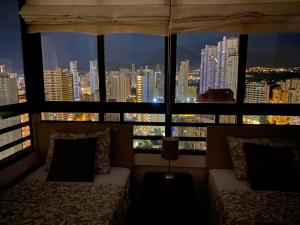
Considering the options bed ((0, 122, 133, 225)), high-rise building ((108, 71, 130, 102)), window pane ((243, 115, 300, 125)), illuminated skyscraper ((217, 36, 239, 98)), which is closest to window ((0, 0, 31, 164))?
bed ((0, 122, 133, 225))

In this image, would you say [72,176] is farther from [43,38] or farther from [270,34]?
[270,34]

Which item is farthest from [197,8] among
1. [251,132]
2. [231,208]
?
[231,208]

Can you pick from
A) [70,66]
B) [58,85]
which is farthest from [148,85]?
[58,85]

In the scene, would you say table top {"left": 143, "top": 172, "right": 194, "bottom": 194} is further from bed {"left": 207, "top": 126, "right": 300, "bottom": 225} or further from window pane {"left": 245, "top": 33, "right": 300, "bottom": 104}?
window pane {"left": 245, "top": 33, "right": 300, "bottom": 104}

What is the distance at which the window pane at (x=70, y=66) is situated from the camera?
291 centimetres

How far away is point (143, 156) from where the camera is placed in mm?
2869

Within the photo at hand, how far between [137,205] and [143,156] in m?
0.57

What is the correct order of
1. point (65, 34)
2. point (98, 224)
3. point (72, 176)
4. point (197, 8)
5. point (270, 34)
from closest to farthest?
1. point (98, 224)
2. point (72, 176)
3. point (197, 8)
4. point (270, 34)
5. point (65, 34)

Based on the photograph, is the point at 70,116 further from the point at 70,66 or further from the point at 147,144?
the point at 147,144

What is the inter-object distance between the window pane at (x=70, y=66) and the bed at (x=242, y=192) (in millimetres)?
1536

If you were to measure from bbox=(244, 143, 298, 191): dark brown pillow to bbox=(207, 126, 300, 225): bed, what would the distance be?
25 millimetres

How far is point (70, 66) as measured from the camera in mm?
2963

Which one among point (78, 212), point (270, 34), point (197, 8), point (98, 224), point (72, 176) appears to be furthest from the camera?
point (270, 34)

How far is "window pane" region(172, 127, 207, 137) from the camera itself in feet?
9.66
